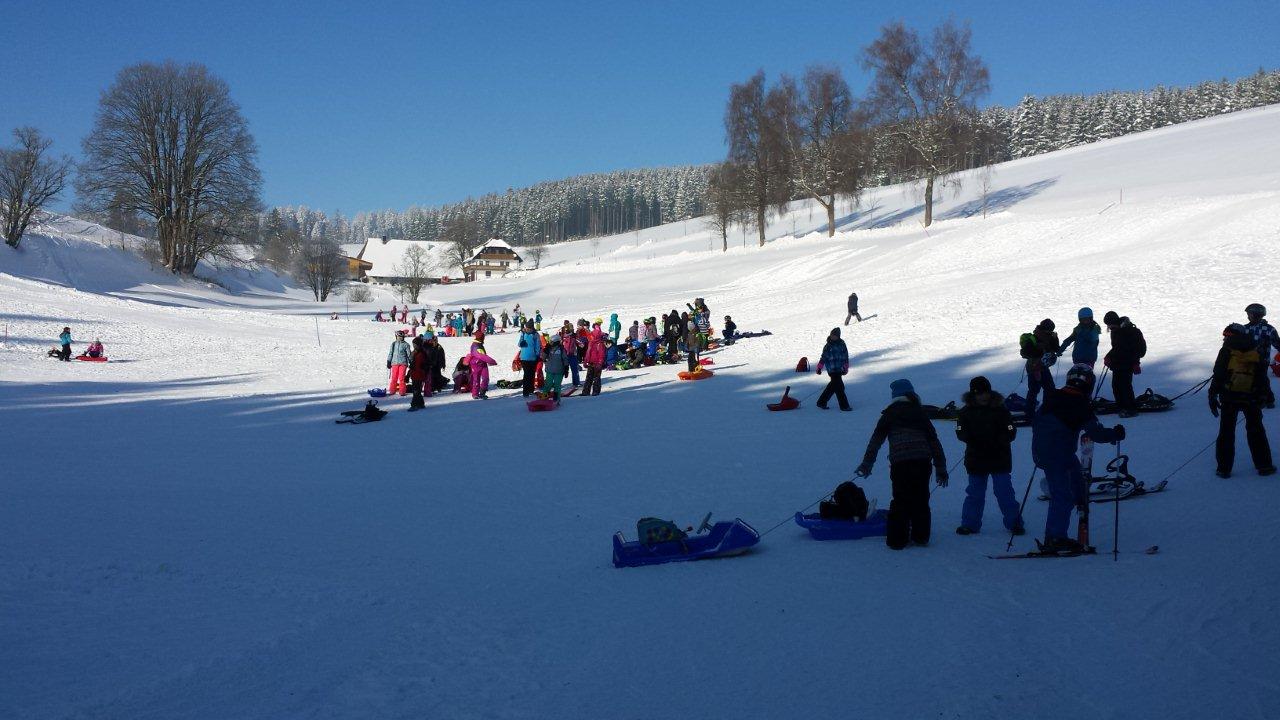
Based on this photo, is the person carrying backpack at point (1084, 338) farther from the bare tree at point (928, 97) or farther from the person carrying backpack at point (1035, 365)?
the bare tree at point (928, 97)

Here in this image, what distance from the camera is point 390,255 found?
128 meters

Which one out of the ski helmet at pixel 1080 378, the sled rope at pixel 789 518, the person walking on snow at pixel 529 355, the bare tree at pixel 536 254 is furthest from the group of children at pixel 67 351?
the bare tree at pixel 536 254

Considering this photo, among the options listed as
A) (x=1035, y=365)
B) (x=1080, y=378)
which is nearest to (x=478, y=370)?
(x=1035, y=365)

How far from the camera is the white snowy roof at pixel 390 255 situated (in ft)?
391

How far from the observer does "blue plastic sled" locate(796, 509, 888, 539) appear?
6.47m

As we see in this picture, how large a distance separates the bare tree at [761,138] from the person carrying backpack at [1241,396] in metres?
47.4

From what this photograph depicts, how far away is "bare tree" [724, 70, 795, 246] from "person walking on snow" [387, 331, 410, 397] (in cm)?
4080

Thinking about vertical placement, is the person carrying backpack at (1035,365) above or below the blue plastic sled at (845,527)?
above

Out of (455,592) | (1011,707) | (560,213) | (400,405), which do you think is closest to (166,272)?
(400,405)

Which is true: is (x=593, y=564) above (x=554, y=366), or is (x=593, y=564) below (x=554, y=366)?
below

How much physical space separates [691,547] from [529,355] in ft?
32.6

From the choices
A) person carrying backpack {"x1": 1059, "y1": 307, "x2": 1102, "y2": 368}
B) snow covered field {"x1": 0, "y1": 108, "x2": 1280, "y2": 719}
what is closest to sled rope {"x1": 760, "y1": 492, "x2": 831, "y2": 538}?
snow covered field {"x1": 0, "y1": 108, "x2": 1280, "y2": 719}

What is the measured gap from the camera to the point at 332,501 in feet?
26.3

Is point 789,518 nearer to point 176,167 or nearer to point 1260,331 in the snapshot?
→ point 1260,331
